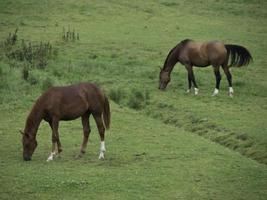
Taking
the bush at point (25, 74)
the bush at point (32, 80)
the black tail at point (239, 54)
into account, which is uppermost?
the black tail at point (239, 54)

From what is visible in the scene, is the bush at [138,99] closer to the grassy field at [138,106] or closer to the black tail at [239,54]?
the grassy field at [138,106]

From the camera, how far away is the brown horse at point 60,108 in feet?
45.8

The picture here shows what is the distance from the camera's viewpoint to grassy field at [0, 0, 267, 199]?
12.7 metres

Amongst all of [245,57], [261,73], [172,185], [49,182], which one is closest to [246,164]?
[172,185]

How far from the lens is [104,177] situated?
12.8 meters

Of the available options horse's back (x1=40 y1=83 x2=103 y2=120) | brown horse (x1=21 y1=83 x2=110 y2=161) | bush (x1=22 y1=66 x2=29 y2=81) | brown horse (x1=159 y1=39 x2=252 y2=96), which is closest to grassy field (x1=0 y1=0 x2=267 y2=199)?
bush (x1=22 y1=66 x2=29 y2=81)

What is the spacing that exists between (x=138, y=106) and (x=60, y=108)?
624 cm

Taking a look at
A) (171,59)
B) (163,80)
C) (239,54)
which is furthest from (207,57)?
(163,80)

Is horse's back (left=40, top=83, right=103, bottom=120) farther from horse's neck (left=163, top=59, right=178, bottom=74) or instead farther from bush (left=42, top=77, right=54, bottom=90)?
horse's neck (left=163, top=59, right=178, bottom=74)

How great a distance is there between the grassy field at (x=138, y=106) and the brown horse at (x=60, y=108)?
0.43 metres

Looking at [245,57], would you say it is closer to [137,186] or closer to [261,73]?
[261,73]

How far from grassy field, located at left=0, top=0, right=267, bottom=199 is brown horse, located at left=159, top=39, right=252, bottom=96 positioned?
55 cm

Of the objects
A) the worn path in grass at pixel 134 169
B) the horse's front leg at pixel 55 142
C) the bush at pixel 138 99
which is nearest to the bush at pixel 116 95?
the bush at pixel 138 99

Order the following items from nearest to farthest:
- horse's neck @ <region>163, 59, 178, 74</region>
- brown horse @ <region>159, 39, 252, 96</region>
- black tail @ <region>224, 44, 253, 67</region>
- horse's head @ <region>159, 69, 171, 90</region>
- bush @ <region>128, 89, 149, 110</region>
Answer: bush @ <region>128, 89, 149, 110</region> → black tail @ <region>224, 44, 253, 67</region> → brown horse @ <region>159, 39, 252, 96</region> → horse's head @ <region>159, 69, 171, 90</region> → horse's neck @ <region>163, 59, 178, 74</region>
